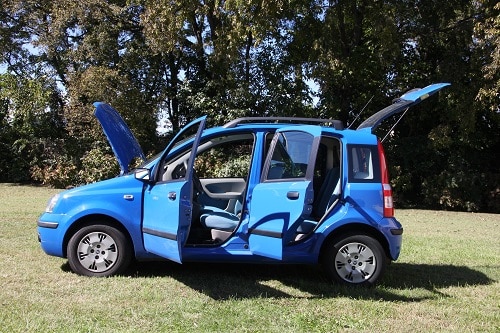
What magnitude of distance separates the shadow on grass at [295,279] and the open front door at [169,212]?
66 cm

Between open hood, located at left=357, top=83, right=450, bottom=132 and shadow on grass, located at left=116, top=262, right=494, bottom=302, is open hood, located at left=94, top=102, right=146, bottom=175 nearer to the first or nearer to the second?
shadow on grass, located at left=116, top=262, right=494, bottom=302

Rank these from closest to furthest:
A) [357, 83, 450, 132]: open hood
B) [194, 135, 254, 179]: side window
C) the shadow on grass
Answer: the shadow on grass < [357, 83, 450, 132]: open hood < [194, 135, 254, 179]: side window

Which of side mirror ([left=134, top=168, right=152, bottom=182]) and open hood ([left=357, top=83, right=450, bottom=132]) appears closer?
side mirror ([left=134, top=168, right=152, bottom=182])

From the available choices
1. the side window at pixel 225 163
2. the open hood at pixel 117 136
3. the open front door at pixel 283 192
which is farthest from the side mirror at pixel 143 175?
the side window at pixel 225 163

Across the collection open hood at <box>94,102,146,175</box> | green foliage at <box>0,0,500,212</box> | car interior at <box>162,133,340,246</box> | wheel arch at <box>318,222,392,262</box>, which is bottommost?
wheel arch at <box>318,222,392,262</box>

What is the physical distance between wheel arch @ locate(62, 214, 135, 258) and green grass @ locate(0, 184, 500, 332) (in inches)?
15.7

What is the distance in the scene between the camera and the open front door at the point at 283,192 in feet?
16.7

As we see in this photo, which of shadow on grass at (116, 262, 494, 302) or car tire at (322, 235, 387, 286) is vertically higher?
car tire at (322, 235, 387, 286)

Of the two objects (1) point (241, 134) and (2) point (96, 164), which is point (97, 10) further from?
(1) point (241, 134)

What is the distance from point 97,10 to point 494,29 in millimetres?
13924

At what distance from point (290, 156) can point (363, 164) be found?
0.88 m

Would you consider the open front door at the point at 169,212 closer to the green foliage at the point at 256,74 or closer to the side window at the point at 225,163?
the side window at the point at 225,163

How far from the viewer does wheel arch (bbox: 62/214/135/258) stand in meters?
5.85

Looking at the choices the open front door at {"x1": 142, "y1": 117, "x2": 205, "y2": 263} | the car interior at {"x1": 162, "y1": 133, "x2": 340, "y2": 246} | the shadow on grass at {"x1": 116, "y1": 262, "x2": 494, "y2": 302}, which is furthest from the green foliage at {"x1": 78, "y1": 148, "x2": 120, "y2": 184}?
the open front door at {"x1": 142, "y1": 117, "x2": 205, "y2": 263}
